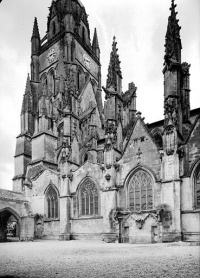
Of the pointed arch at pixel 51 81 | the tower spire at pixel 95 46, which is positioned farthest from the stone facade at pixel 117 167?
the tower spire at pixel 95 46

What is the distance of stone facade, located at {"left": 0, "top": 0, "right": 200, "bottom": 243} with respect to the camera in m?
16.0

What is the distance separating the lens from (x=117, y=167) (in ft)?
62.6

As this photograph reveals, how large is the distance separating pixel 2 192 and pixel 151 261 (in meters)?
17.6

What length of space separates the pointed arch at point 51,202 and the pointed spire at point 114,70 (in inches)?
377

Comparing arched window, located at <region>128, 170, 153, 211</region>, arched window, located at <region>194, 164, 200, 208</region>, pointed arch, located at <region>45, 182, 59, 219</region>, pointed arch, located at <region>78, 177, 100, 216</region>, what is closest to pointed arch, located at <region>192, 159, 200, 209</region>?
arched window, located at <region>194, 164, 200, 208</region>

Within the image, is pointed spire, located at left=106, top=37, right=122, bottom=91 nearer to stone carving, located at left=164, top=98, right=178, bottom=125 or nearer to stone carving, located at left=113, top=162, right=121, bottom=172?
stone carving, located at left=164, top=98, right=178, bottom=125

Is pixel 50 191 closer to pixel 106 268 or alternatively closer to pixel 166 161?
pixel 166 161

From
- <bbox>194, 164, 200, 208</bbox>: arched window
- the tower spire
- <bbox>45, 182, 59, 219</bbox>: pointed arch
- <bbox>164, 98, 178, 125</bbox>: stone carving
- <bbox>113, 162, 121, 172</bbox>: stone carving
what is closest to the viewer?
<bbox>194, 164, 200, 208</bbox>: arched window

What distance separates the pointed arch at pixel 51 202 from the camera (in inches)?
925

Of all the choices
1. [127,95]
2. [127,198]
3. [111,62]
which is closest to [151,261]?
[127,198]

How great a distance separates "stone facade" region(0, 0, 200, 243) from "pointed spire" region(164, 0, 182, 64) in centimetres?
7

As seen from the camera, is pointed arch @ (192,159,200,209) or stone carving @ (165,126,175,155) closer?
pointed arch @ (192,159,200,209)

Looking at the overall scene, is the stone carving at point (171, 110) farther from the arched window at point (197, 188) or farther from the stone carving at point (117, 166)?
the stone carving at point (117, 166)

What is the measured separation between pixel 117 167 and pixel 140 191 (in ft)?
7.38
